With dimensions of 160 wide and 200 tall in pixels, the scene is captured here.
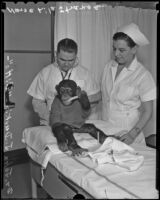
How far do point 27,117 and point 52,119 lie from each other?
30.4 inches

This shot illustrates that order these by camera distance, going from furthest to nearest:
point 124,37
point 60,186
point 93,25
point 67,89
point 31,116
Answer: point 31,116
point 93,25
point 124,37
point 67,89
point 60,186

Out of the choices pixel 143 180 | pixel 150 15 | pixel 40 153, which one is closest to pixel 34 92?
pixel 40 153

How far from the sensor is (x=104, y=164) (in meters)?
0.75

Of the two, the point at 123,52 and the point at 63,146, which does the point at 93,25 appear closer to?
the point at 123,52

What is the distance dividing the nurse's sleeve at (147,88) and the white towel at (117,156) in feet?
1.22

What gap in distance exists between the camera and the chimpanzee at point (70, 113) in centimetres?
98

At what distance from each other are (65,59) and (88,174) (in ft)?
2.03

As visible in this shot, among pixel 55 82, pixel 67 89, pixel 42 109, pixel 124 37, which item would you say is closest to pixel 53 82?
pixel 55 82

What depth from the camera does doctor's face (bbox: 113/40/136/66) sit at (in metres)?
1.12

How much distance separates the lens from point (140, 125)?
108 centimetres

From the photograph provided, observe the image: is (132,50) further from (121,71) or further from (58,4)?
(58,4)

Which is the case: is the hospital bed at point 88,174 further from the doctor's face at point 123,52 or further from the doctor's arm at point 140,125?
the doctor's face at point 123,52

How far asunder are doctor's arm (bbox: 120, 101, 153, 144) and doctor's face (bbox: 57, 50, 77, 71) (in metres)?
0.38

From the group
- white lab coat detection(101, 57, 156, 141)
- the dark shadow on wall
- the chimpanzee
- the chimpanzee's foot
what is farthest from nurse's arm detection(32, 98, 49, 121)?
the dark shadow on wall
